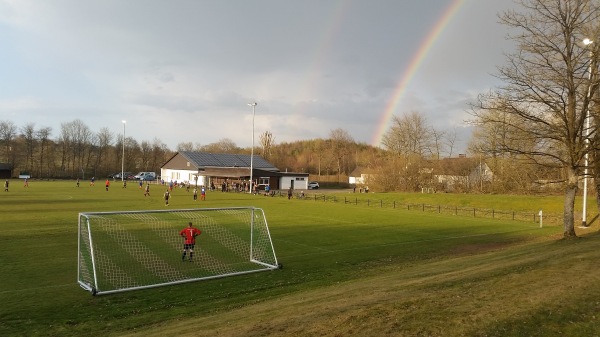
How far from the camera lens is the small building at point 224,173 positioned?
7138 cm

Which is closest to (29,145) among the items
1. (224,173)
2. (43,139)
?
(43,139)

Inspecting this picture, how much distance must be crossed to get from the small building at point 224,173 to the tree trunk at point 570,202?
45.1 m

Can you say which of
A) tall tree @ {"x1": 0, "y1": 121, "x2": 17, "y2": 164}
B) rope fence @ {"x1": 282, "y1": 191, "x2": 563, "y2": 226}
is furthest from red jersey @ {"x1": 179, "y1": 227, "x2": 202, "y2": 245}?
tall tree @ {"x1": 0, "y1": 121, "x2": 17, "y2": 164}

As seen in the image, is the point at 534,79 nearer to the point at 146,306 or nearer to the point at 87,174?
the point at 146,306

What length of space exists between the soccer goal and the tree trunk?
45.8 ft

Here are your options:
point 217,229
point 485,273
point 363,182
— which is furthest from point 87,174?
point 485,273

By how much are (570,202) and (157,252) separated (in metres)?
18.5

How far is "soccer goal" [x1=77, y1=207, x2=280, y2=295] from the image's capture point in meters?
13.1

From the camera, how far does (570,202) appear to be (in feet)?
65.9

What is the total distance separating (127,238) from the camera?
64.3 ft

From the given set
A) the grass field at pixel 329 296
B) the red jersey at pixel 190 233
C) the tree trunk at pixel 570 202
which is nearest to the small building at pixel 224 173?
the tree trunk at pixel 570 202

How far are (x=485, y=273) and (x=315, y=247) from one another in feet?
32.2

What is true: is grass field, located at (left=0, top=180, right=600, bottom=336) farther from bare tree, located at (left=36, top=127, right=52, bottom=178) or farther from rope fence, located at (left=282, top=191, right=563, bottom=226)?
bare tree, located at (left=36, top=127, right=52, bottom=178)

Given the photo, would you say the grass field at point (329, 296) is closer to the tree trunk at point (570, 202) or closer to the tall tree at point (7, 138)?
the tree trunk at point (570, 202)
